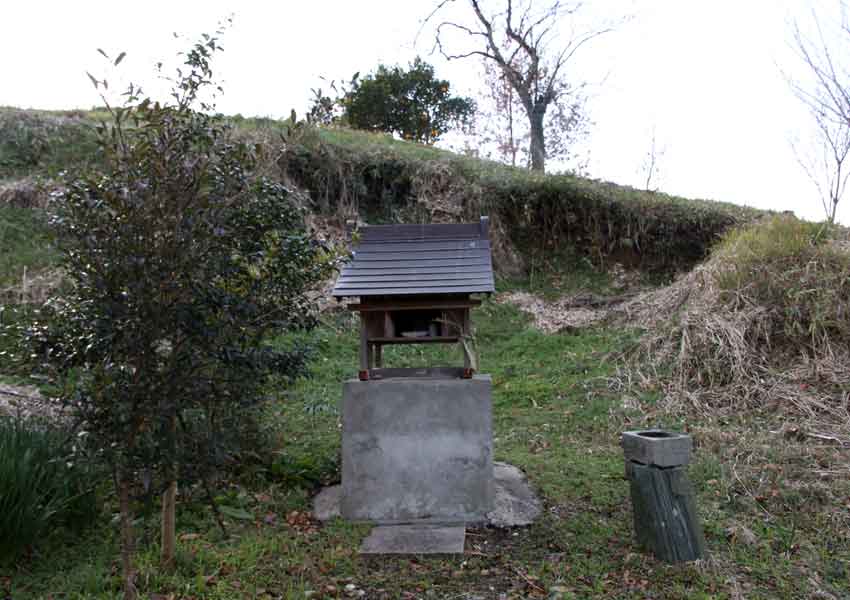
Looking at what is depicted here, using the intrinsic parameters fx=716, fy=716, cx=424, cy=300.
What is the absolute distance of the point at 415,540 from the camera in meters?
4.70

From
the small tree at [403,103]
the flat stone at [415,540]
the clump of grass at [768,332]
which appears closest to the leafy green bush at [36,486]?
the flat stone at [415,540]

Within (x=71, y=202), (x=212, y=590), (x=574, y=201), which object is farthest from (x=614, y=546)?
(x=574, y=201)

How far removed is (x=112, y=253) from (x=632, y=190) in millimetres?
12082

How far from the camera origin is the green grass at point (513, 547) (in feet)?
12.7

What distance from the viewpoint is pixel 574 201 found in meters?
13.1

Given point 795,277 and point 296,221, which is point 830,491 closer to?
point 795,277

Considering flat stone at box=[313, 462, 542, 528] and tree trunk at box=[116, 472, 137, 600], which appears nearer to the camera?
tree trunk at box=[116, 472, 137, 600]

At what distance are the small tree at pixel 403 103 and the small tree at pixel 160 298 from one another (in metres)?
15.8

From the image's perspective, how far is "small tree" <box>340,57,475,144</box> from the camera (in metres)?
19.2

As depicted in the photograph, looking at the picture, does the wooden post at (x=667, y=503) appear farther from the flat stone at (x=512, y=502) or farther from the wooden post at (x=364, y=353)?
the wooden post at (x=364, y=353)

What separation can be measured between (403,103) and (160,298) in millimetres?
17404

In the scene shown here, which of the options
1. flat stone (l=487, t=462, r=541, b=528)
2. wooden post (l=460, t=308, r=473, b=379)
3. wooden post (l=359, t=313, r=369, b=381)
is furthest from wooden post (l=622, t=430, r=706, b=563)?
wooden post (l=359, t=313, r=369, b=381)

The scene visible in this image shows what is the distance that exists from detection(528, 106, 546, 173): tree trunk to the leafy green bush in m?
15.6

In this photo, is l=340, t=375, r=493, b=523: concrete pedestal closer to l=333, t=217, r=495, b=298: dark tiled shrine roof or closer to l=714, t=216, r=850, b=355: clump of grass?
l=333, t=217, r=495, b=298: dark tiled shrine roof
